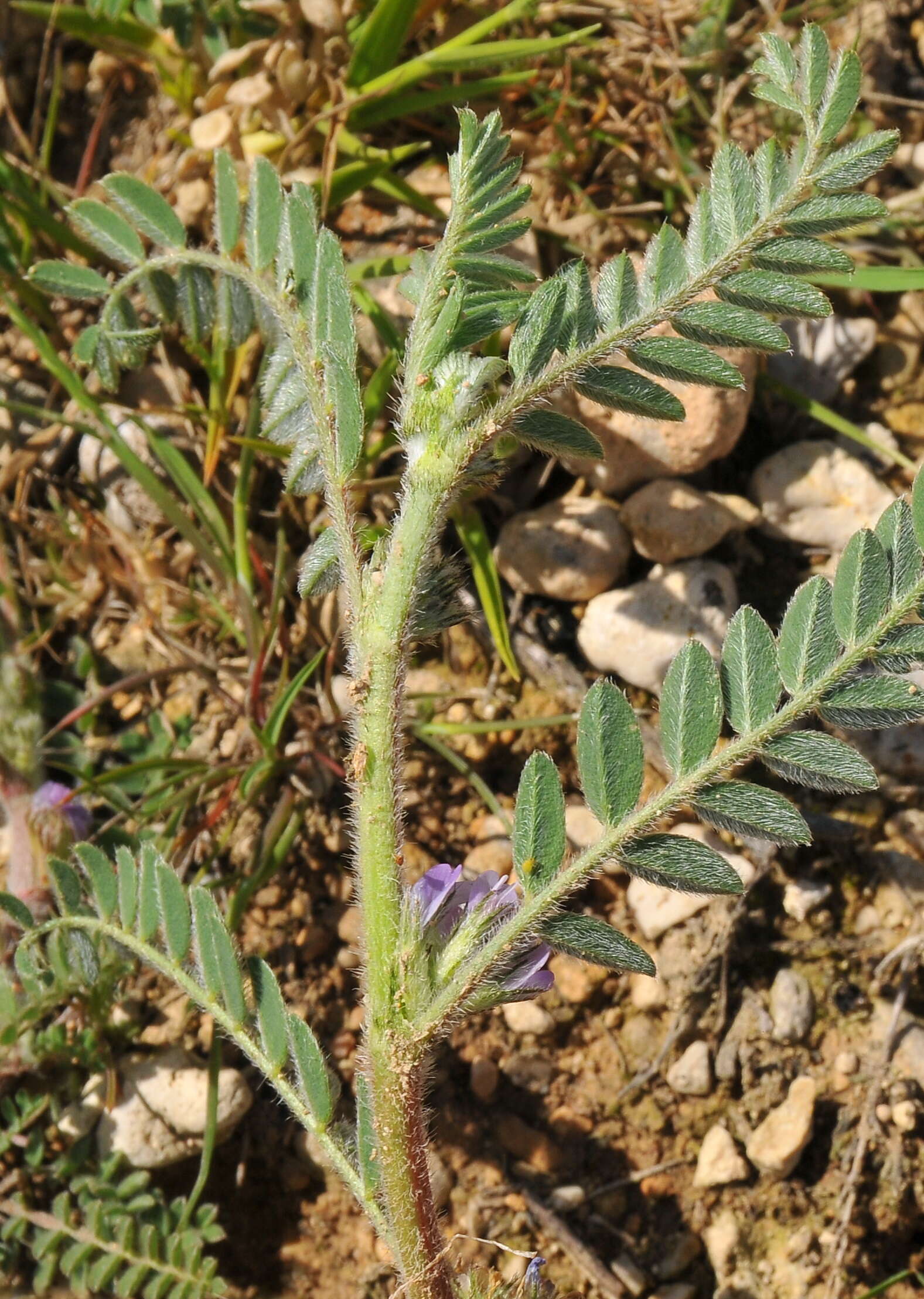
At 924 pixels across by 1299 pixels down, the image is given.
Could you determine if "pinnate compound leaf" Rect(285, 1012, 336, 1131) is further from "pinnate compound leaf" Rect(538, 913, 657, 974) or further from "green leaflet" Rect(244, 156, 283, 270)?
"green leaflet" Rect(244, 156, 283, 270)

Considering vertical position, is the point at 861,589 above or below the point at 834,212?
below

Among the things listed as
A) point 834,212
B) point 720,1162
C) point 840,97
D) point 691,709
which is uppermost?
point 840,97

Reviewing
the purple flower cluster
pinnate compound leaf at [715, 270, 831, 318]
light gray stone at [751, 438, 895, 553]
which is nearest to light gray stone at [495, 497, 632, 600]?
light gray stone at [751, 438, 895, 553]

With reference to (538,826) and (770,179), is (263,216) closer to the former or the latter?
(770,179)

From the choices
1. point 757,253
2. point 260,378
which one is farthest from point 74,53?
point 757,253

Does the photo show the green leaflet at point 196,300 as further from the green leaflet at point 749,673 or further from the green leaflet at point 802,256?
the green leaflet at point 749,673

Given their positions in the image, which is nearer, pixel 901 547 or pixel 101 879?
pixel 901 547

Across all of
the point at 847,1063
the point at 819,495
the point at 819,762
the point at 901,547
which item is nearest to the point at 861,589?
the point at 901,547
